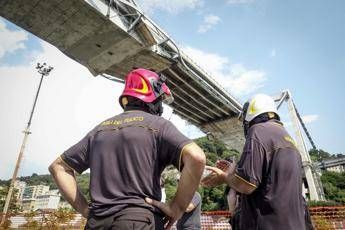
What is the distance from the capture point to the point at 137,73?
197 centimetres

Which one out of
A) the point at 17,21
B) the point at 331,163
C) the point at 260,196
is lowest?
the point at 260,196

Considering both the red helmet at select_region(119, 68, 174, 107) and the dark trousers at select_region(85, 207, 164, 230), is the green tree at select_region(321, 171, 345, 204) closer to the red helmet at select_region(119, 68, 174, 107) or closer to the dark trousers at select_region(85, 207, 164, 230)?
the red helmet at select_region(119, 68, 174, 107)

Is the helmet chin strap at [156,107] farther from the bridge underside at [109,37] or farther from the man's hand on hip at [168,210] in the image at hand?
the bridge underside at [109,37]

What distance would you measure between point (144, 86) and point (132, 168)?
536 mm

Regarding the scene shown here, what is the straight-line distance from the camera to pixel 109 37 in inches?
776

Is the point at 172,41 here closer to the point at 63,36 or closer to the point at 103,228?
the point at 63,36

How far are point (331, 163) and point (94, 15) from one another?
5425cm

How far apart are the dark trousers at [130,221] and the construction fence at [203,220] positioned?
6508mm

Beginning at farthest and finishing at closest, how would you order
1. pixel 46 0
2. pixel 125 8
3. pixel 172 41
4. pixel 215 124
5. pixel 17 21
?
pixel 215 124
pixel 172 41
pixel 125 8
pixel 17 21
pixel 46 0

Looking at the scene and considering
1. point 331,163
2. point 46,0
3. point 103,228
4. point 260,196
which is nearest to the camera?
point 103,228

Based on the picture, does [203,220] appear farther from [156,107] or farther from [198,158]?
[198,158]

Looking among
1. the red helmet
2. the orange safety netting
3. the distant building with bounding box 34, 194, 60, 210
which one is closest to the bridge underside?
the orange safety netting

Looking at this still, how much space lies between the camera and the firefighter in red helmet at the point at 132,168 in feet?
5.10

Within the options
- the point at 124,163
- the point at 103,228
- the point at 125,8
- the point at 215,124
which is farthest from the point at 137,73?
the point at 215,124
